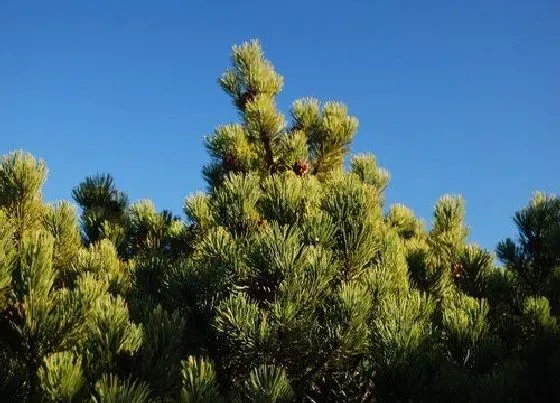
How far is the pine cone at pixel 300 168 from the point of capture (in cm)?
449

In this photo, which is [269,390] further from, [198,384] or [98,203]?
[98,203]

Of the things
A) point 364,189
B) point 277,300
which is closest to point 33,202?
point 277,300

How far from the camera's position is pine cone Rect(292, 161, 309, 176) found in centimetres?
449

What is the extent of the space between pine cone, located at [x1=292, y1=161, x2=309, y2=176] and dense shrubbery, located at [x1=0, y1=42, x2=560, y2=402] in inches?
30.6

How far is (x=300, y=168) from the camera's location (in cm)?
449

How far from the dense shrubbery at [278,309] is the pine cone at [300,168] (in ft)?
2.55

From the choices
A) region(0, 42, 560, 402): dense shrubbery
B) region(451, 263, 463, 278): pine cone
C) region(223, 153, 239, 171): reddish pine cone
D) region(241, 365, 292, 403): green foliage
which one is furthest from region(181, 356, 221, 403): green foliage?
region(223, 153, 239, 171): reddish pine cone

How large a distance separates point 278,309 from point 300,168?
1.94m

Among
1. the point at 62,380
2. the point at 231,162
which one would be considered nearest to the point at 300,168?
the point at 231,162

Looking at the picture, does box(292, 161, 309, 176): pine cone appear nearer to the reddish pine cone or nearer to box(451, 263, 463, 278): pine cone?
the reddish pine cone

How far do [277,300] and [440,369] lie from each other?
2.63ft

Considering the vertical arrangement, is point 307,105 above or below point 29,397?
above

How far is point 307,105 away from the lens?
491cm

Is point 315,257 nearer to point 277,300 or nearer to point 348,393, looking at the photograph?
point 277,300
